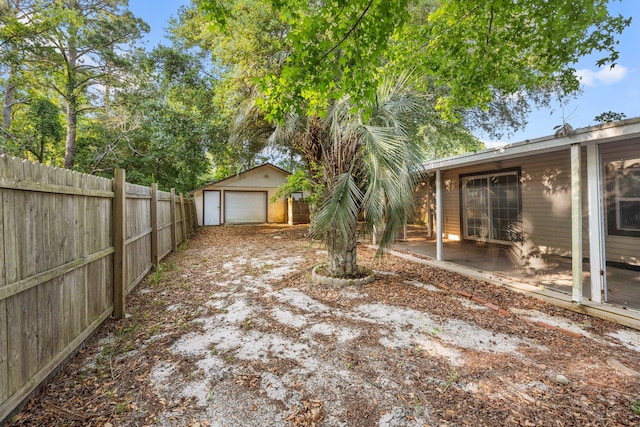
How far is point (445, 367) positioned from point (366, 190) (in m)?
2.74

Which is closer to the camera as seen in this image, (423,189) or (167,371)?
(167,371)

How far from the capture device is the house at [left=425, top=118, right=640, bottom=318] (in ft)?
12.3

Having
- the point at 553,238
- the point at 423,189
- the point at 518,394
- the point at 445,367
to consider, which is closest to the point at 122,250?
the point at 445,367

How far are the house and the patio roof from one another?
0.01m

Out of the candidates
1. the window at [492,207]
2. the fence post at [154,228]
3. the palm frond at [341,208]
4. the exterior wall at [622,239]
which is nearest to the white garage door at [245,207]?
the fence post at [154,228]

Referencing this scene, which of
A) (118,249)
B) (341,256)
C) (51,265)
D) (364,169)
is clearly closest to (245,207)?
(341,256)

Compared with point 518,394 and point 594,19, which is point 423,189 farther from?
point 518,394

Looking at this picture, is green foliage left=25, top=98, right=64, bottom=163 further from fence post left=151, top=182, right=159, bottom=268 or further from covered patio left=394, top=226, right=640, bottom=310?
covered patio left=394, top=226, right=640, bottom=310

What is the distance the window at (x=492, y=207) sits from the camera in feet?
22.1

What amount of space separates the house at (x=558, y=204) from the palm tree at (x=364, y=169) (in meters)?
1.92

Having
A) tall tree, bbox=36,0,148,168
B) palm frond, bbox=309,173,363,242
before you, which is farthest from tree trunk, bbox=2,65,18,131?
palm frond, bbox=309,173,363,242

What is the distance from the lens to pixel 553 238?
6.36 meters

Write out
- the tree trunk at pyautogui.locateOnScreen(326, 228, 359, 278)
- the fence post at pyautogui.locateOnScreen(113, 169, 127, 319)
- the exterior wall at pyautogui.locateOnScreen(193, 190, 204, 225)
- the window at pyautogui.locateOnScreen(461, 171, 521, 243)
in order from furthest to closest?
1. the exterior wall at pyautogui.locateOnScreen(193, 190, 204, 225)
2. the window at pyautogui.locateOnScreen(461, 171, 521, 243)
3. the tree trunk at pyautogui.locateOnScreen(326, 228, 359, 278)
4. the fence post at pyautogui.locateOnScreen(113, 169, 127, 319)

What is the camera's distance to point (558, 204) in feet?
20.0
